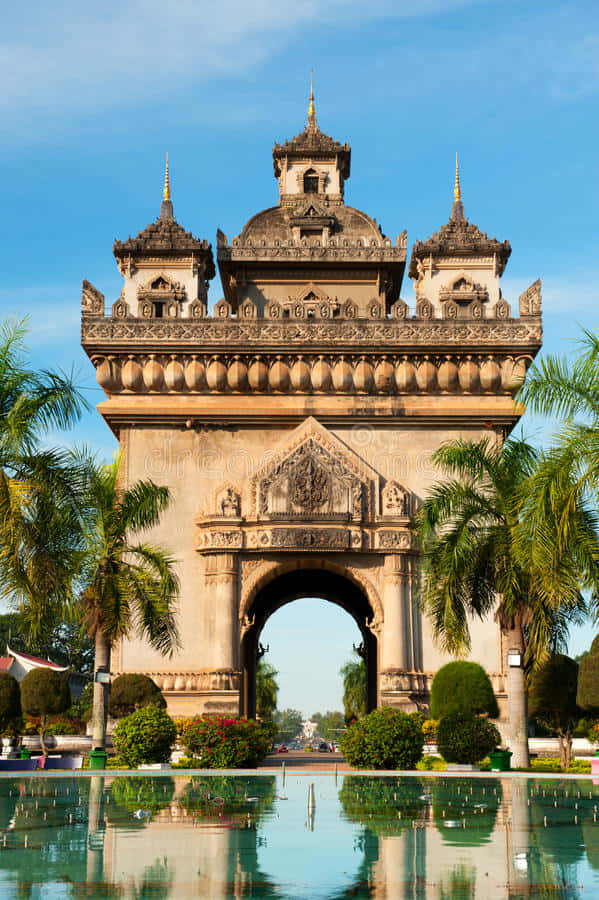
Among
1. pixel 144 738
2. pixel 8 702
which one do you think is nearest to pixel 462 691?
pixel 144 738

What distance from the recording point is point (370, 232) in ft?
132

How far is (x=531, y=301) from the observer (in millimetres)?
33688

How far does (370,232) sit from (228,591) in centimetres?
1568

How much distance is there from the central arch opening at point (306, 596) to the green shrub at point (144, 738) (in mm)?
8397

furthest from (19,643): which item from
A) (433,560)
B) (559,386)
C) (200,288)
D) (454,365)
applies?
(559,386)

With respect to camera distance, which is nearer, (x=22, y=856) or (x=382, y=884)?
(x=382, y=884)

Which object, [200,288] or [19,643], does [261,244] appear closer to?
[200,288]

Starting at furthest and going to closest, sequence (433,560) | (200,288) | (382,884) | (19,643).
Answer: (19,643) → (200,288) → (433,560) → (382,884)

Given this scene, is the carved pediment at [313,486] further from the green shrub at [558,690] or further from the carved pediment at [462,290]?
the carved pediment at [462,290]

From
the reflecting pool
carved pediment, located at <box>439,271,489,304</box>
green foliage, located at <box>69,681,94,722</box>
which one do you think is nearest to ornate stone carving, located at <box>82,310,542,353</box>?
carved pediment, located at <box>439,271,489,304</box>

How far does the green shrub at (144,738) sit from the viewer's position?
25297mm

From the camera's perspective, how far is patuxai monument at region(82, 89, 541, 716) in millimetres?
31250

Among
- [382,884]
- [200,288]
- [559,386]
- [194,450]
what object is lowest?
[382,884]

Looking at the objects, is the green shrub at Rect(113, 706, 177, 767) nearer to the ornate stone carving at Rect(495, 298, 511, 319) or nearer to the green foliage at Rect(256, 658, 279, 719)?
the ornate stone carving at Rect(495, 298, 511, 319)
